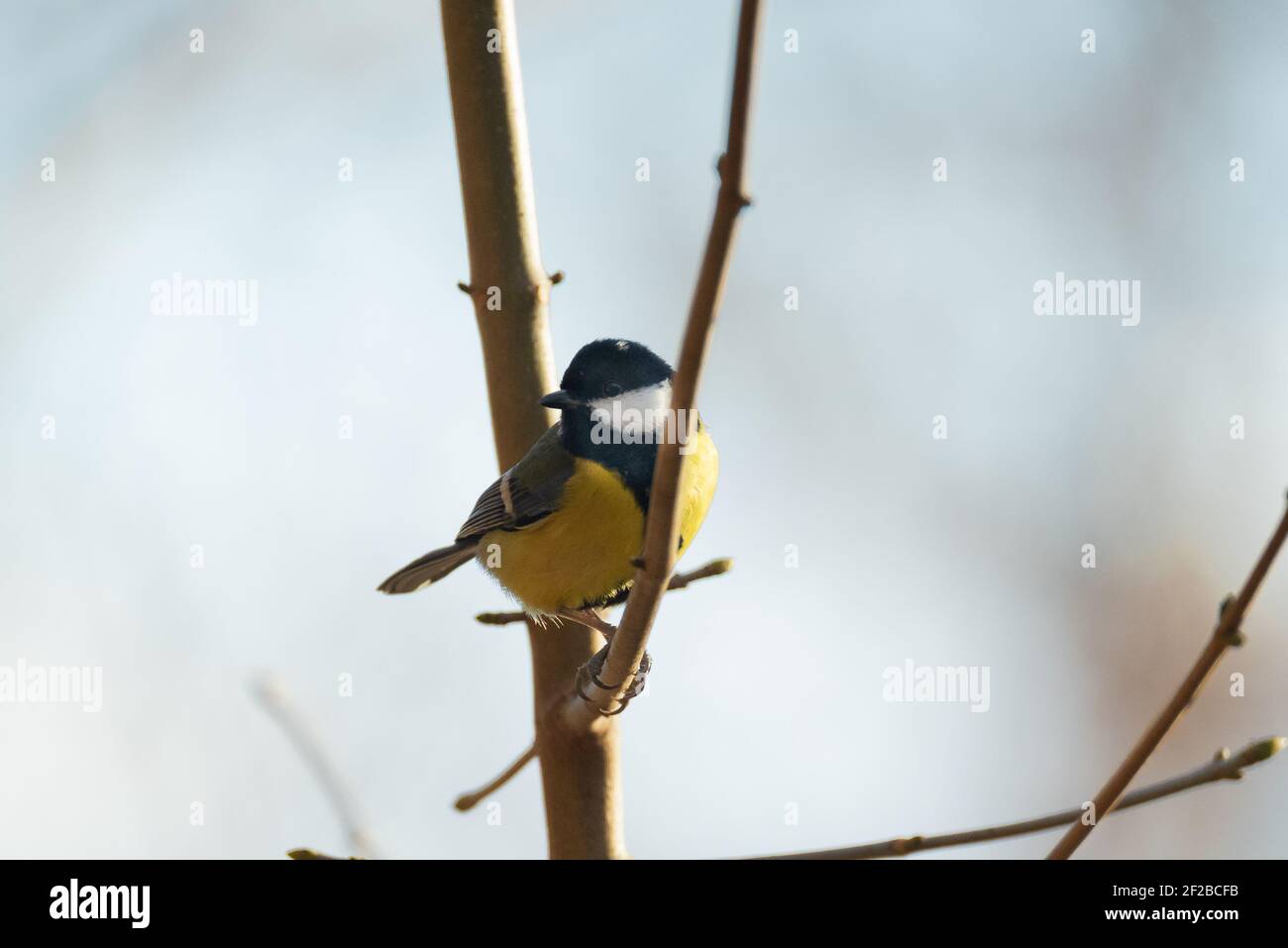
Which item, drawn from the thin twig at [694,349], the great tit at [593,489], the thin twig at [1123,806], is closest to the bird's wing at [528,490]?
the great tit at [593,489]

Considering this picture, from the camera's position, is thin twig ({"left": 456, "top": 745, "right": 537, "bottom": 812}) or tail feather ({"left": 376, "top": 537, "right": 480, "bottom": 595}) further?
tail feather ({"left": 376, "top": 537, "right": 480, "bottom": 595})

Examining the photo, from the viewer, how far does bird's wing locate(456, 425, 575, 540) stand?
278cm

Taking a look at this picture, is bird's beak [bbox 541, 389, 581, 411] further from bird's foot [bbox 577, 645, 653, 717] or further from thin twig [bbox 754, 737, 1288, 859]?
thin twig [bbox 754, 737, 1288, 859]

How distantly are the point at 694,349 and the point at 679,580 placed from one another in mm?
1031

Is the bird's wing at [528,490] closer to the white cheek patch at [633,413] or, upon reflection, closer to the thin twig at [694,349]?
the white cheek patch at [633,413]

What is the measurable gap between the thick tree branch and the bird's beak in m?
0.02

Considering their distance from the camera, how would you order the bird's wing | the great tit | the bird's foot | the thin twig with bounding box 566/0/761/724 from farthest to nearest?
the great tit, the bird's wing, the bird's foot, the thin twig with bounding box 566/0/761/724

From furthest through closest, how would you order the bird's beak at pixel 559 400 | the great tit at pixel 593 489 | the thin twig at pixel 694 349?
the great tit at pixel 593 489
the bird's beak at pixel 559 400
the thin twig at pixel 694 349

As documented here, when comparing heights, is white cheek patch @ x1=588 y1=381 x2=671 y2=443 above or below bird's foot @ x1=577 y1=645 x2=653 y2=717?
above

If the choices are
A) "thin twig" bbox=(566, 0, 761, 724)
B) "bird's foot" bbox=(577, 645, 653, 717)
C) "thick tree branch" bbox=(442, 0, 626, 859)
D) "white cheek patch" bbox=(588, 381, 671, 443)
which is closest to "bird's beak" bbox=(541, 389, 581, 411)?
"thick tree branch" bbox=(442, 0, 626, 859)

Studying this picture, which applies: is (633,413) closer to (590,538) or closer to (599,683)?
(590,538)

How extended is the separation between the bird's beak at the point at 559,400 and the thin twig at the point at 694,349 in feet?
2.65

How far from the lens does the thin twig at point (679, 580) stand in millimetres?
2072
